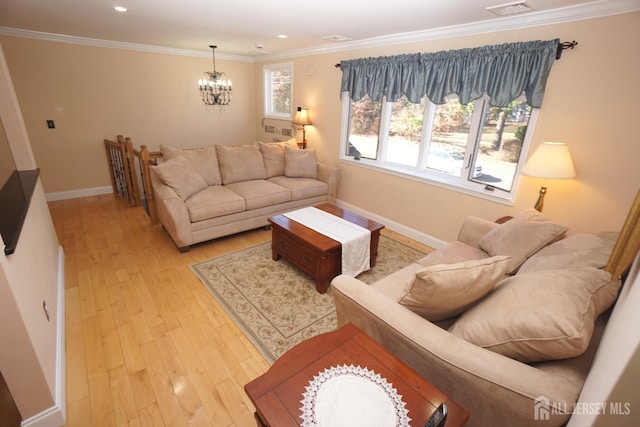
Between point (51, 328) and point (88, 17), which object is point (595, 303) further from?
point (88, 17)

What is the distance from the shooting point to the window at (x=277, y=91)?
5.11 m

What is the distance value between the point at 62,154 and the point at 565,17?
235 inches

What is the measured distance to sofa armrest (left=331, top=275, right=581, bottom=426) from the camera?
0.91m

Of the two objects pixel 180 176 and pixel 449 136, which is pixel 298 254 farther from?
pixel 449 136

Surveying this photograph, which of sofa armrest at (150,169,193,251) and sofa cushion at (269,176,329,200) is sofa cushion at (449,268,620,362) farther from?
sofa cushion at (269,176,329,200)

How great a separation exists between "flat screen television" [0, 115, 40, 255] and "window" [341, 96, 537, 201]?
335 cm

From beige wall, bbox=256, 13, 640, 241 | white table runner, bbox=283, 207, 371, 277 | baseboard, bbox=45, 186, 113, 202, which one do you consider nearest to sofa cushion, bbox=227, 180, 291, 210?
white table runner, bbox=283, 207, 371, 277

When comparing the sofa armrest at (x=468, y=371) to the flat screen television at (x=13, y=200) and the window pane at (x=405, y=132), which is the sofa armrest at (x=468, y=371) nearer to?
the flat screen television at (x=13, y=200)

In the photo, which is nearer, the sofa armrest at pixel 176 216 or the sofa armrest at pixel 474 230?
the sofa armrest at pixel 474 230

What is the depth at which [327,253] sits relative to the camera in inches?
95.9

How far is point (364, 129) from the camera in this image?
405cm

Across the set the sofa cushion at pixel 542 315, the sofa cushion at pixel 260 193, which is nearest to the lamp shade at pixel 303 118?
the sofa cushion at pixel 260 193

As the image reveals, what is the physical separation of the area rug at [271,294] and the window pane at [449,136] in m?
1.04

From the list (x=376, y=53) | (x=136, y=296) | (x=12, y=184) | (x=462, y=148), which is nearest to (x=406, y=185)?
(x=462, y=148)
